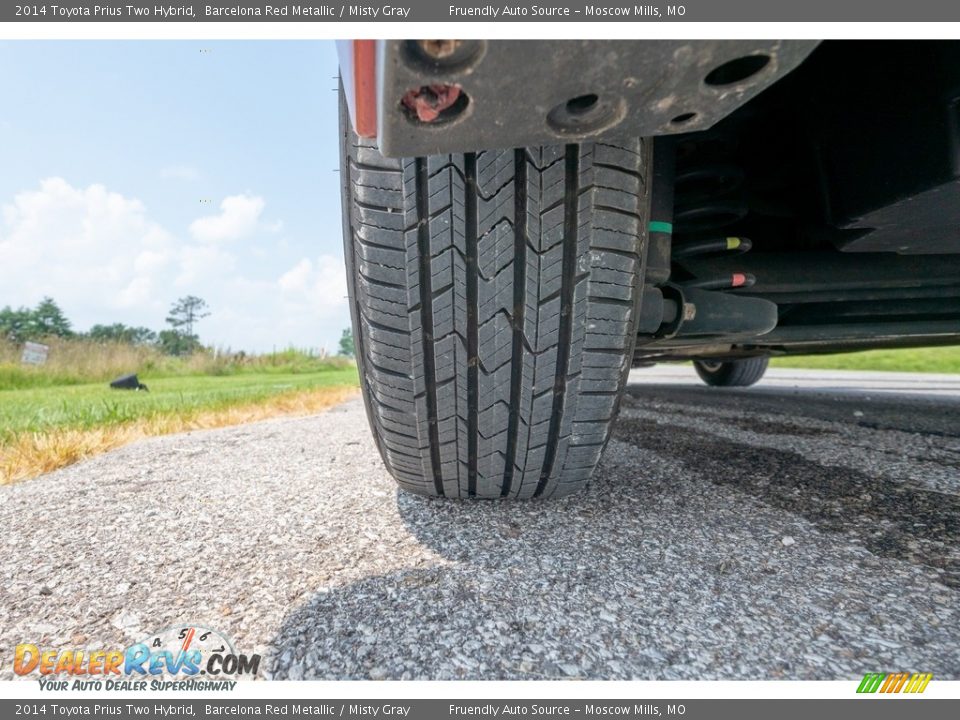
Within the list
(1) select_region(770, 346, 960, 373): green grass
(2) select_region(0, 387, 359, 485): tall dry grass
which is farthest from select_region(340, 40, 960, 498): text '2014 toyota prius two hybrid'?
(1) select_region(770, 346, 960, 373): green grass

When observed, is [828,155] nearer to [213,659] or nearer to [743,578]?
[743,578]

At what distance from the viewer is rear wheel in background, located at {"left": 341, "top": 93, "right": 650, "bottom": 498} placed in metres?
0.73

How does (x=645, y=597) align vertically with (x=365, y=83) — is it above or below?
below

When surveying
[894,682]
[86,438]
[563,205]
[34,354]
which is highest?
[34,354]

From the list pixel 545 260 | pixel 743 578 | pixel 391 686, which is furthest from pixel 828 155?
pixel 391 686

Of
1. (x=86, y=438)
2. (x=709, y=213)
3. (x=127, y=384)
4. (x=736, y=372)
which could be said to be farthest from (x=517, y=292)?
(x=127, y=384)

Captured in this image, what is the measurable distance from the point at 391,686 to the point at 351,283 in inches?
24.1

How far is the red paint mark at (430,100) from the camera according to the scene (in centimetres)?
46

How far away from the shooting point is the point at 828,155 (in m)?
0.89

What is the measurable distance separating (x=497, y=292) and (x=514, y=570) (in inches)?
17.7

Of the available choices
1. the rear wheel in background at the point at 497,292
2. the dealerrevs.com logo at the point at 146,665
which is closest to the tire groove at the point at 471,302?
the rear wheel in background at the point at 497,292

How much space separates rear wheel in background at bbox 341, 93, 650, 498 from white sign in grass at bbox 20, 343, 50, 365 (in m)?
9.54

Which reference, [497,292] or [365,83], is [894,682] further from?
[365,83]

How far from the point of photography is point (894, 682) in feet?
1.89
